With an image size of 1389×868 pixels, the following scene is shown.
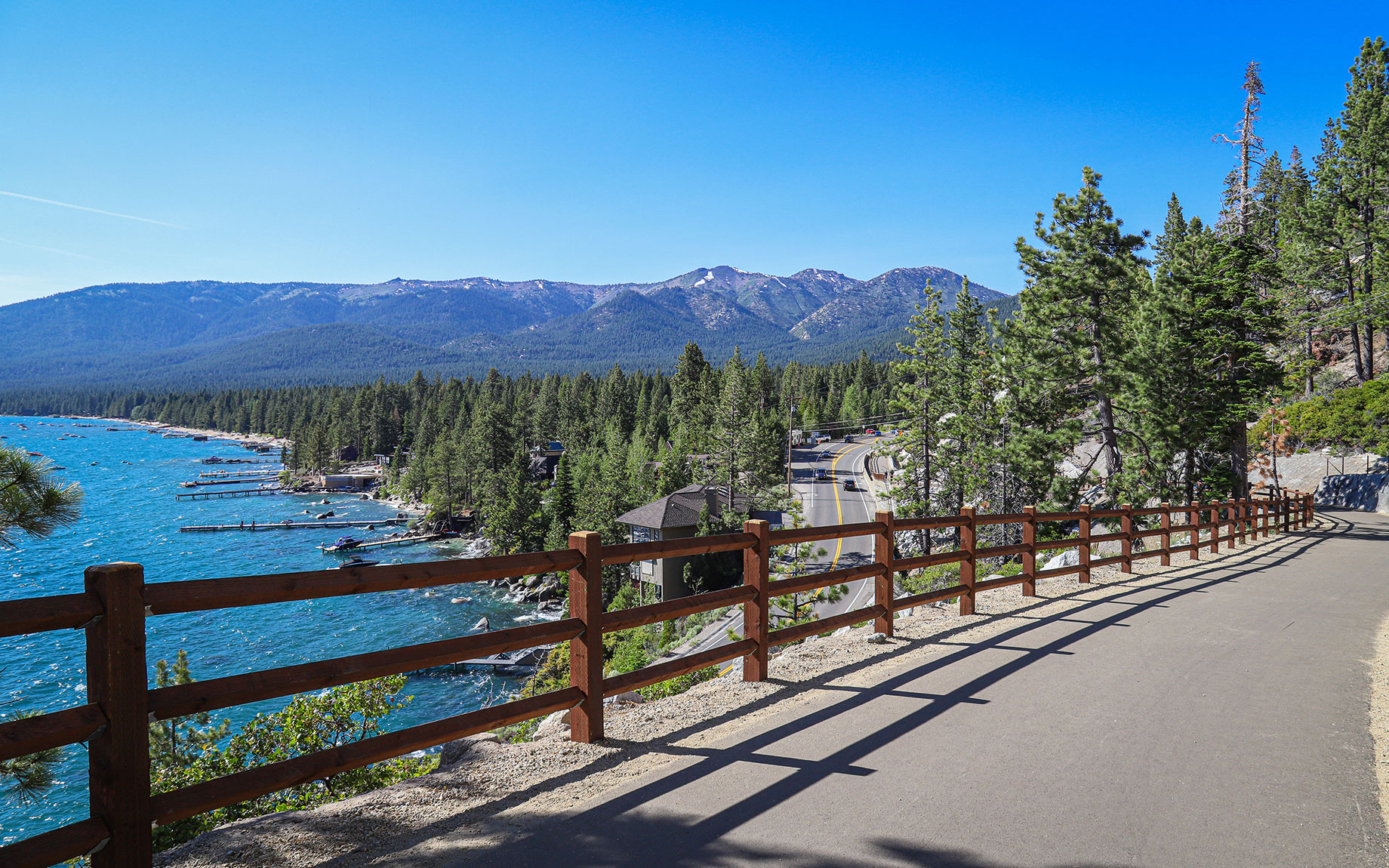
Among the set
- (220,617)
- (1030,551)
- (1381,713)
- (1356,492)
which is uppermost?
(1030,551)

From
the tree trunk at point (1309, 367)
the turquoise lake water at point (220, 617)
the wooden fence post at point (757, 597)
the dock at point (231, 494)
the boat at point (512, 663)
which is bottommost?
the boat at point (512, 663)

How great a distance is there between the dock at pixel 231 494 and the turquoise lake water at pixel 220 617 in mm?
3652

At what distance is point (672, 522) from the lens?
46375 millimetres

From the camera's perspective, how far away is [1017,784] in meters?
4.53

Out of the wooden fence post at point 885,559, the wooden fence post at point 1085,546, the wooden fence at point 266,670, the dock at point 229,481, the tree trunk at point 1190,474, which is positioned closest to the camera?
the wooden fence at point 266,670

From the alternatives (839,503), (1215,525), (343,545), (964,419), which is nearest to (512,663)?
(964,419)

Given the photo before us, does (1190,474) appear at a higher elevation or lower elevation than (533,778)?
higher

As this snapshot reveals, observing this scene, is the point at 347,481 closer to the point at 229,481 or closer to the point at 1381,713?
the point at 229,481

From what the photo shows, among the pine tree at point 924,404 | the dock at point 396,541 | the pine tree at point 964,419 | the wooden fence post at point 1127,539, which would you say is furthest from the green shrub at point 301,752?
the dock at point 396,541

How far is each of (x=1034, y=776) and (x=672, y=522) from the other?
42003 millimetres

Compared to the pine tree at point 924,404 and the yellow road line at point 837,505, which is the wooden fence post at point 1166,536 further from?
A: the pine tree at point 924,404

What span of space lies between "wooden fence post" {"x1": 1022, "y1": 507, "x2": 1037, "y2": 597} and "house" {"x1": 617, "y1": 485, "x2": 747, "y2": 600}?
31248 millimetres

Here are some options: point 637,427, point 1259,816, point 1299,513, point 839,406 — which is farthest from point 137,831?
point 839,406

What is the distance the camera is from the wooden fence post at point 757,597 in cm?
624
